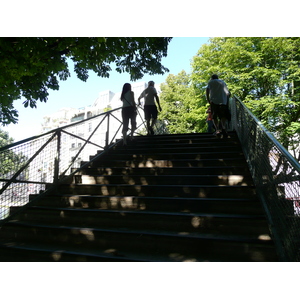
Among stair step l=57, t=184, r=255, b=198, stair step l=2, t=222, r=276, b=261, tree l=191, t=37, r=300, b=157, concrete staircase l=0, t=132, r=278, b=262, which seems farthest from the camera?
tree l=191, t=37, r=300, b=157

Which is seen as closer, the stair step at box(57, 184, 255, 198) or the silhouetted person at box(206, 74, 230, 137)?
the stair step at box(57, 184, 255, 198)

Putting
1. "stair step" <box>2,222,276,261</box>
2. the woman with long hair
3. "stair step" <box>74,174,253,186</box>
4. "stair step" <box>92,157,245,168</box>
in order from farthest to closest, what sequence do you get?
the woman with long hair → "stair step" <box>92,157,245,168</box> → "stair step" <box>74,174,253,186</box> → "stair step" <box>2,222,276,261</box>

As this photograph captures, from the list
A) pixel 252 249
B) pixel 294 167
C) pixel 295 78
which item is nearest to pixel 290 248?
pixel 252 249

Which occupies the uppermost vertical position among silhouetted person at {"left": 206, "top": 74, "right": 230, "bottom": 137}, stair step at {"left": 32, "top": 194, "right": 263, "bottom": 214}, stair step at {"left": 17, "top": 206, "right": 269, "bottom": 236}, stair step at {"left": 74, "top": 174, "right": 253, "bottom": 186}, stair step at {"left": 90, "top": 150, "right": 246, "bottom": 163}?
silhouetted person at {"left": 206, "top": 74, "right": 230, "bottom": 137}

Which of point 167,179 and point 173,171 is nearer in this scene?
point 167,179

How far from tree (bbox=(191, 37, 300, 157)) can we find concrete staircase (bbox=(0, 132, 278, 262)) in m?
9.34

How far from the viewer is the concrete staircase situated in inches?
103

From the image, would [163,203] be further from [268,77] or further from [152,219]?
[268,77]

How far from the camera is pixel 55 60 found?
471cm

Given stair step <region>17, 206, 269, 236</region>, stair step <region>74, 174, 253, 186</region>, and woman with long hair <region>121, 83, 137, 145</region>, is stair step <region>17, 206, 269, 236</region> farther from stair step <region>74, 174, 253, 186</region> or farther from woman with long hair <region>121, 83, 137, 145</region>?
woman with long hair <region>121, 83, 137, 145</region>

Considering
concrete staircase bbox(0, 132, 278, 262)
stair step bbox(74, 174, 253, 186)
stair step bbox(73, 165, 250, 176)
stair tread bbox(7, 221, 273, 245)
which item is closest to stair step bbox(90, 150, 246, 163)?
concrete staircase bbox(0, 132, 278, 262)

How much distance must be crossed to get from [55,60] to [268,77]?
1238cm

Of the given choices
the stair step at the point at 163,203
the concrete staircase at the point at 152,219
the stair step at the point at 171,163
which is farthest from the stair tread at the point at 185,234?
the stair step at the point at 171,163

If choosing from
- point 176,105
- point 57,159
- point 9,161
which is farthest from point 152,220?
point 176,105
